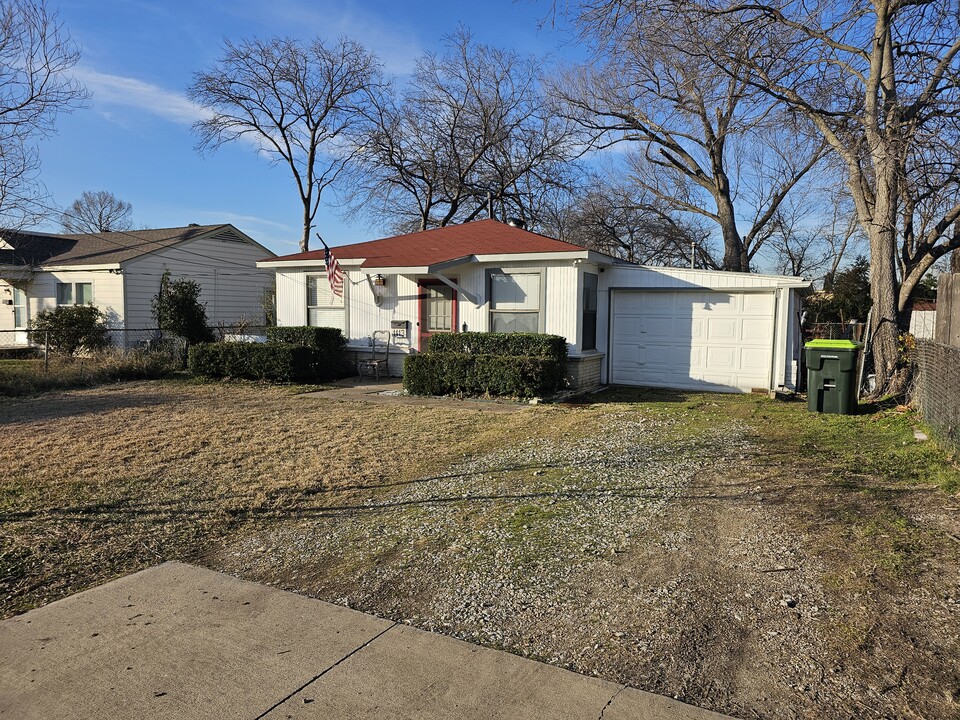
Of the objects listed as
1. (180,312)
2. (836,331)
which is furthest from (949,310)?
(180,312)

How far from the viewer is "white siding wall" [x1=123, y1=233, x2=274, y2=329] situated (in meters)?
20.5

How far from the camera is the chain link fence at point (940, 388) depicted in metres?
6.57

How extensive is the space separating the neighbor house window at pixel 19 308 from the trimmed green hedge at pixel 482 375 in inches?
700

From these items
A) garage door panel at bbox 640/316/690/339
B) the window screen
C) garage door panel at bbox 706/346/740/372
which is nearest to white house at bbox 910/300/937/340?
garage door panel at bbox 706/346/740/372

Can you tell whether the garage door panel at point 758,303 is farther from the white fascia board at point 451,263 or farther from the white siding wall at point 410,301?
the white fascia board at point 451,263

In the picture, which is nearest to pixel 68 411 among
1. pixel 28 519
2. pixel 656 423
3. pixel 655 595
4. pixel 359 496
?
pixel 28 519

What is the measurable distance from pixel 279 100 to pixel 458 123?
305 inches

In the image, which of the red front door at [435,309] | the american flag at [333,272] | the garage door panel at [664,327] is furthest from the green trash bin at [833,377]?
the american flag at [333,272]

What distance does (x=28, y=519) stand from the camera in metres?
4.80

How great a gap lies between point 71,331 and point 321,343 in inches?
312

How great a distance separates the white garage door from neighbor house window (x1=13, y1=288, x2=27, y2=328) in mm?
20415

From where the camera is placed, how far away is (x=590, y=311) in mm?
12938

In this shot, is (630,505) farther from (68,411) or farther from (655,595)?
(68,411)

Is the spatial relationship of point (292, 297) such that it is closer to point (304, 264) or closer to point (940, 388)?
point (304, 264)
